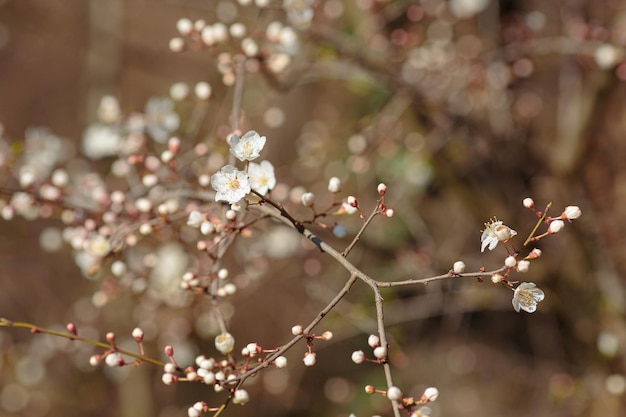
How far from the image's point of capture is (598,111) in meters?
3.38

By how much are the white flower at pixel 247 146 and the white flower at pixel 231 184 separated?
2.1 inches

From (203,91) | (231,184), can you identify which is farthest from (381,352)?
(203,91)

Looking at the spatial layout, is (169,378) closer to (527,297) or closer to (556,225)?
(527,297)

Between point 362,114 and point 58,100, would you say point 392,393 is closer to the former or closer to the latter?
point 362,114

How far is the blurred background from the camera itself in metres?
3.16

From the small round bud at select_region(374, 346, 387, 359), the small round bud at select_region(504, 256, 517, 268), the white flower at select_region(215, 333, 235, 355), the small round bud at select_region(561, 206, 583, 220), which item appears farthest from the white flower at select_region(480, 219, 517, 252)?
the white flower at select_region(215, 333, 235, 355)

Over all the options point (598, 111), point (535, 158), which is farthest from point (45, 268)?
point (598, 111)

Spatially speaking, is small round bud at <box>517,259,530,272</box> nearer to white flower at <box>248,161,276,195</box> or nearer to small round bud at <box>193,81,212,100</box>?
white flower at <box>248,161,276,195</box>

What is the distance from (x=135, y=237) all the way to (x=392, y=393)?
4.09ft

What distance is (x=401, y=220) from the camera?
4.15 metres

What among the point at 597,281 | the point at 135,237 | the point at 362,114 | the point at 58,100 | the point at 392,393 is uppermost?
the point at 58,100

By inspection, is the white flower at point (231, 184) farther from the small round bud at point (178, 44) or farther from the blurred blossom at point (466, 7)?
the blurred blossom at point (466, 7)

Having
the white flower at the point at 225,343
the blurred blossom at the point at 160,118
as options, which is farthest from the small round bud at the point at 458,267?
the blurred blossom at the point at 160,118

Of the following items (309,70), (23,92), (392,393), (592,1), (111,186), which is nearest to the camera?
(392,393)
